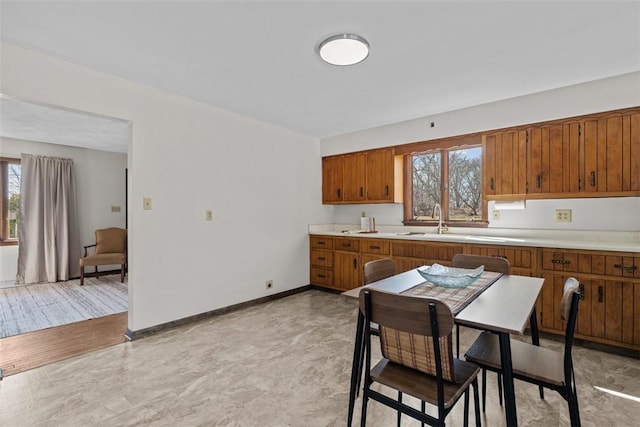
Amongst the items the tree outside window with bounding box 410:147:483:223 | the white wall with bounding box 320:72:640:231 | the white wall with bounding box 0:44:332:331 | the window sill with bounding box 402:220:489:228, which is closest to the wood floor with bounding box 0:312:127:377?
the white wall with bounding box 0:44:332:331

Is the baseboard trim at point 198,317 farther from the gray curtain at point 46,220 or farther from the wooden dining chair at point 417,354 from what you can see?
the gray curtain at point 46,220

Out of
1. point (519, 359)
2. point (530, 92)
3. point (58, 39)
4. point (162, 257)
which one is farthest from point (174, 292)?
point (530, 92)

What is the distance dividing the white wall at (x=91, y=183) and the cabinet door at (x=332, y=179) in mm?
4240

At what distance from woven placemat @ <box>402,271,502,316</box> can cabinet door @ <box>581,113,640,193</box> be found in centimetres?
→ 182

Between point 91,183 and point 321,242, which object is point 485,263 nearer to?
point 321,242

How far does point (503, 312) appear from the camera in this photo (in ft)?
4.64

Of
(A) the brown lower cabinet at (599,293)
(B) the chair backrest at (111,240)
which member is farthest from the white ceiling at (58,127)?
(A) the brown lower cabinet at (599,293)

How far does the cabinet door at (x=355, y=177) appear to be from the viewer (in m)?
4.61

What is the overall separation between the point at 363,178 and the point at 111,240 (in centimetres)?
470

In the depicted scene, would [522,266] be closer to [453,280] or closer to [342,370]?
[453,280]

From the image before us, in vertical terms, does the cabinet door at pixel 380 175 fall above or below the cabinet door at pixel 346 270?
above

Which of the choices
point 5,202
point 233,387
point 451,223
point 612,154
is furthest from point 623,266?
point 5,202

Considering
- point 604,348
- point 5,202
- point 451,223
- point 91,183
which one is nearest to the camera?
point 604,348

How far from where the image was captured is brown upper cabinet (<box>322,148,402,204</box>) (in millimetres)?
4344
